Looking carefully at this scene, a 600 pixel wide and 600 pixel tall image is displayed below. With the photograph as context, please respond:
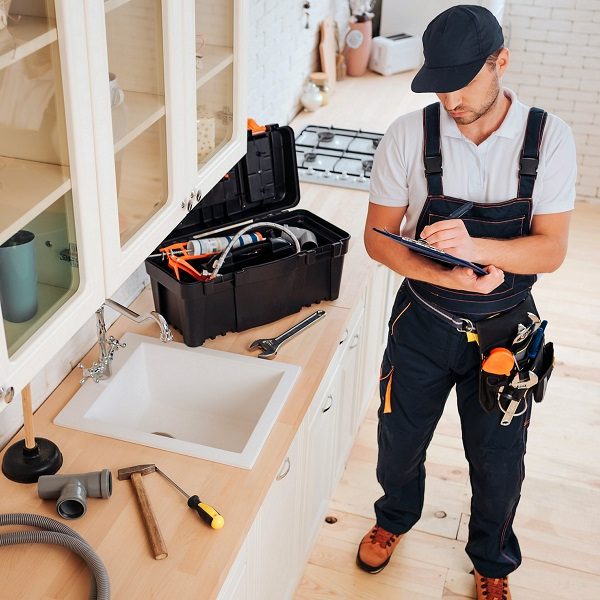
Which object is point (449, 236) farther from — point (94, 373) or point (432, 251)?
point (94, 373)

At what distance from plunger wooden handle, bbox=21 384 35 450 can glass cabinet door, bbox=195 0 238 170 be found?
2.45ft

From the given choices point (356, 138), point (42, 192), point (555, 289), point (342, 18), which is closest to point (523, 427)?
point (42, 192)

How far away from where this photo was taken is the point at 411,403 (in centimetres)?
251

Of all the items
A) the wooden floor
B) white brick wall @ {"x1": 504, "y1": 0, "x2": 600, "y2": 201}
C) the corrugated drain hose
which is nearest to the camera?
the corrugated drain hose

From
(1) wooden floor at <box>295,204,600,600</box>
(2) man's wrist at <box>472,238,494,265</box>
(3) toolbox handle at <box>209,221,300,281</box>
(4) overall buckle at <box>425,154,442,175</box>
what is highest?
(4) overall buckle at <box>425,154,442,175</box>

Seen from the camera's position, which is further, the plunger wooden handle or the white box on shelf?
the white box on shelf

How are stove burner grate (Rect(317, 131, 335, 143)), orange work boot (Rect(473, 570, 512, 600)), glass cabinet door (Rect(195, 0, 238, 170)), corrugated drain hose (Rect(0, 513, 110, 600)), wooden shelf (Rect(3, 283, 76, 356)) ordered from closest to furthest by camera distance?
1. wooden shelf (Rect(3, 283, 76, 356))
2. corrugated drain hose (Rect(0, 513, 110, 600))
3. glass cabinet door (Rect(195, 0, 238, 170))
4. orange work boot (Rect(473, 570, 512, 600))
5. stove burner grate (Rect(317, 131, 335, 143))

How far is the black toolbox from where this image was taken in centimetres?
237

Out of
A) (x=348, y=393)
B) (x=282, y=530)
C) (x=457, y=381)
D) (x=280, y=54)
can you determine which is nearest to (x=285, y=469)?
(x=282, y=530)

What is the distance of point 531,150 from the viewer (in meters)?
2.12

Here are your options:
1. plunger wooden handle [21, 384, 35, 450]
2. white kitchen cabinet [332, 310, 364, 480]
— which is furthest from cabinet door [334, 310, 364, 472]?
plunger wooden handle [21, 384, 35, 450]

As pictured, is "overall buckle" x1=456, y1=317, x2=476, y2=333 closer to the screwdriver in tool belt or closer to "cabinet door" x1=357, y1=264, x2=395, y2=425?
"cabinet door" x1=357, y1=264, x2=395, y2=425

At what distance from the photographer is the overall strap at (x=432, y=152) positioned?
7.18 ft

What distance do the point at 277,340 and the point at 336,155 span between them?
1527mm
